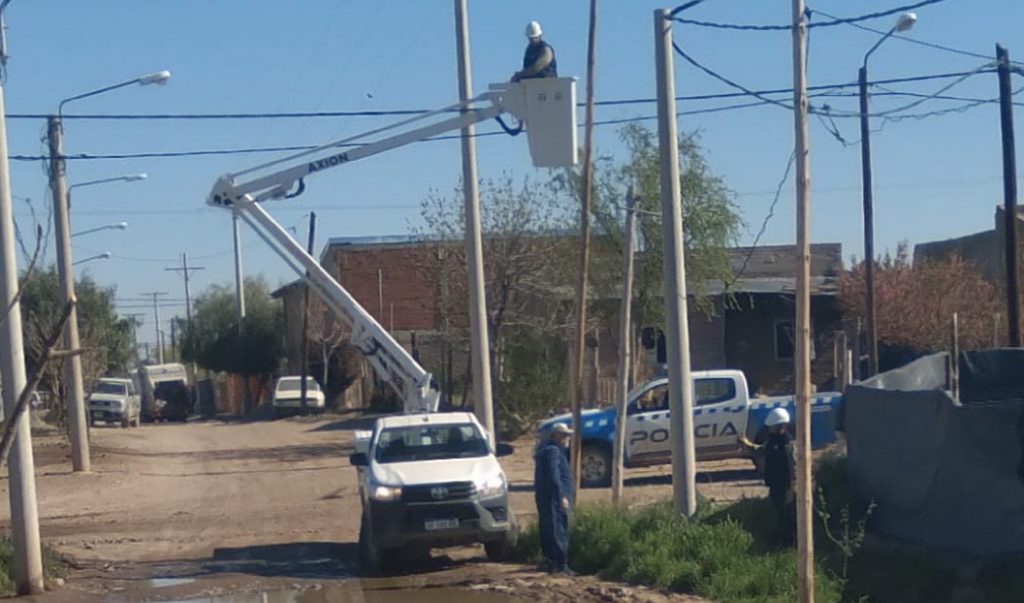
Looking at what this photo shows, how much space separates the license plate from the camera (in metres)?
16.3

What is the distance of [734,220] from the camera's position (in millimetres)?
31531

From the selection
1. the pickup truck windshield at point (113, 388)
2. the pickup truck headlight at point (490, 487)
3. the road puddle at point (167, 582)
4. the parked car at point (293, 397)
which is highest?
the pickup truck headlight at point (490, 487)

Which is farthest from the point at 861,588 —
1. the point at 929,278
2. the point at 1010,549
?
the point at 929,278

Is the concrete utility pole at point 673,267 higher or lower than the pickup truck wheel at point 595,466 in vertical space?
higher

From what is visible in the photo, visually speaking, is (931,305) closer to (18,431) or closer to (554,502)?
(554,502)

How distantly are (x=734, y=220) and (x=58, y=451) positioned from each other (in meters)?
18.3

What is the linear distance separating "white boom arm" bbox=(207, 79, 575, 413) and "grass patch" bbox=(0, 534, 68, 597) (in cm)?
547

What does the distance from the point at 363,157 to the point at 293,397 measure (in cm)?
4054

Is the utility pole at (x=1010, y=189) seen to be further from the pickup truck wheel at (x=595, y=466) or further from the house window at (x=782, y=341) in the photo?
the house window at (x=782, y=341)

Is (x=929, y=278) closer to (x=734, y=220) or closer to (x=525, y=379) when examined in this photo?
(x=734, y=220)

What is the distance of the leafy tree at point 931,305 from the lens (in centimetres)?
3503

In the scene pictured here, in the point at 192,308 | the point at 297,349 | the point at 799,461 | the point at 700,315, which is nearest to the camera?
the point at 799,461

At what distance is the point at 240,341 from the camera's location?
7175 centimetres

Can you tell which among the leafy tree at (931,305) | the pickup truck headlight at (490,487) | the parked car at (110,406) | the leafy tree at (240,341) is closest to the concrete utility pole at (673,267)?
the pickup truck headlight at (490,487)
